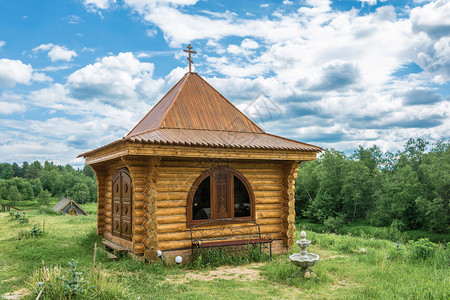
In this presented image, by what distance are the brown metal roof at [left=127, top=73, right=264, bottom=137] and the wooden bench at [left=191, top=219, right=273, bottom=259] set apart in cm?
283

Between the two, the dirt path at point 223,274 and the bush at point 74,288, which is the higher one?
the bush at point 74,288

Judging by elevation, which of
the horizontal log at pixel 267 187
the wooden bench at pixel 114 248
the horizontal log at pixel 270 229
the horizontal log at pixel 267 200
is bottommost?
the wooden bench at pixel 114 248

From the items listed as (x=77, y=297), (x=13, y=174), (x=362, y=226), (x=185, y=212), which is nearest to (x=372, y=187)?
(x=362, y=226)

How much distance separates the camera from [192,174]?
29.5 feet

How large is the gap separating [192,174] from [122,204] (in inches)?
92.3

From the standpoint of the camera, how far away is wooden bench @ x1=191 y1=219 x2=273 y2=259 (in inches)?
344

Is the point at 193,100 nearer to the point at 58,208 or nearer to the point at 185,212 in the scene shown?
the point at 185,212

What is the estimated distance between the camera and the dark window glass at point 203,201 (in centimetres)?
898

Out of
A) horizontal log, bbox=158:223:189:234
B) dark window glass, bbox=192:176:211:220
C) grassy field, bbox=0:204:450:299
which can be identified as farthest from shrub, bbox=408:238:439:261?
horizontal log, bbox=158:223:189:234

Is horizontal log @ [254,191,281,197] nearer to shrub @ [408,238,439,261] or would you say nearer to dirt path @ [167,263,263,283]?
dirt path @ [167,263,263,283]

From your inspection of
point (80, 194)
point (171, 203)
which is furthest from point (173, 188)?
point (80, 194)

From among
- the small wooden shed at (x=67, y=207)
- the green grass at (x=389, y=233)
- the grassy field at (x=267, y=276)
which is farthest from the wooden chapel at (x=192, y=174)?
the small wooden shed at (x=67, y=207)

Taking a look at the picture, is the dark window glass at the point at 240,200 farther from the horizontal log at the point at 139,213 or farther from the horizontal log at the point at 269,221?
the horizontal log at the point at 139,213

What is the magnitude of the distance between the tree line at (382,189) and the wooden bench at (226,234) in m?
25.6
